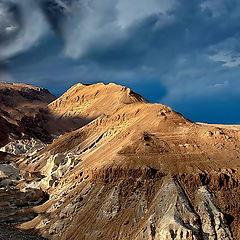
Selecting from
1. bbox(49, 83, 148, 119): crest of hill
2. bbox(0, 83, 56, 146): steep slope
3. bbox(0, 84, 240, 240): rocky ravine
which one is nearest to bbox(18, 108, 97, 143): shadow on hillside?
bbox(0, 83, 56, 146): steep slope

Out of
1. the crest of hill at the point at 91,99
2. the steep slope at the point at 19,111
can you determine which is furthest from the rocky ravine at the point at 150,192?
the steep slope at the point at 19,111

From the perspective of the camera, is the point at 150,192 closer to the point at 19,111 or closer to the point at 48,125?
the point at 48,125

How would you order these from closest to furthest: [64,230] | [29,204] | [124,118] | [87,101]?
[64,230] < [29,204] < [124,118] < [87,101]

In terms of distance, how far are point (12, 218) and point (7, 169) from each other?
92.3 feet

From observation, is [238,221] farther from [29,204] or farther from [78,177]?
[29,204]

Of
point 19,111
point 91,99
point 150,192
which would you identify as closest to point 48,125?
point 91,99

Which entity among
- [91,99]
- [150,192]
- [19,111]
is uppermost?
[91,99]

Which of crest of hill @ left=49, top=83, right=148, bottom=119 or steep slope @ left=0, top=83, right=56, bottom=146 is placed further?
steep slope @ left=0, top=83, right=56, bottom=146

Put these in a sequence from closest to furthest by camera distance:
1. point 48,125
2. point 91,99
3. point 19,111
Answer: point 91,99
point 48,125
point 19,111

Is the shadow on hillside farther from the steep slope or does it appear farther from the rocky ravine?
the rocky ravine

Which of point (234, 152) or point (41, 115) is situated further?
point (41, 115)

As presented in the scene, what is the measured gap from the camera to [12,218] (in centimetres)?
3362

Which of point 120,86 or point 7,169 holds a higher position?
point 120,86

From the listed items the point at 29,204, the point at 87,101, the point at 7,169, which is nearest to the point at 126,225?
the point at 29,204
